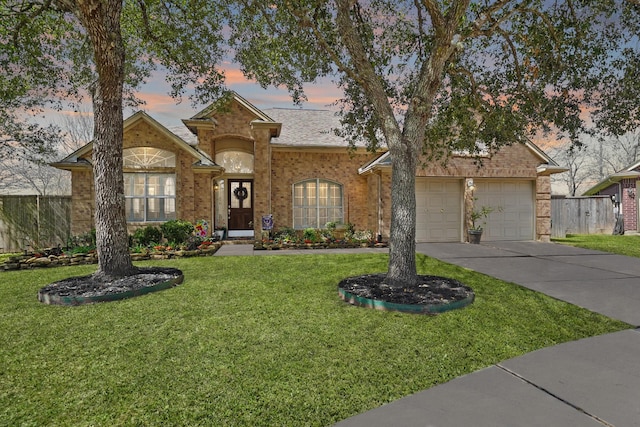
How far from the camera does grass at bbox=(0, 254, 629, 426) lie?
8.91 feet

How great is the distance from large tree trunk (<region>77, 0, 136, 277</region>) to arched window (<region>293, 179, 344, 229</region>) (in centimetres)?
861

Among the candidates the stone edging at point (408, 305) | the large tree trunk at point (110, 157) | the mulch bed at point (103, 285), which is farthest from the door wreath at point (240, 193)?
the stone edging at point (408, 305)

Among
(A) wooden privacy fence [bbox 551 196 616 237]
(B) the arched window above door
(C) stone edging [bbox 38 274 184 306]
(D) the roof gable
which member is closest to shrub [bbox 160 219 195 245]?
(B) the arched window above door

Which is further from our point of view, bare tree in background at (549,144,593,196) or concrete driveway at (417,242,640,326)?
bare tree in background at (549,144,593,196)

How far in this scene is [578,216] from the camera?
62.0ft

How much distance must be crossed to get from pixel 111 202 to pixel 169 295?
230 centimetres

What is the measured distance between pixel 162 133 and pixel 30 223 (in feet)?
18.2

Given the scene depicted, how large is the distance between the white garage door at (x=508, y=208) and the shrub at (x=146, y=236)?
1217cm

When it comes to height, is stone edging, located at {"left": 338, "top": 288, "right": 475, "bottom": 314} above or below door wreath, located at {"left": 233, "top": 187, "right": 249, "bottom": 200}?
below

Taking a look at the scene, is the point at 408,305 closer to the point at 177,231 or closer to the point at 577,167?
the point at 177,231

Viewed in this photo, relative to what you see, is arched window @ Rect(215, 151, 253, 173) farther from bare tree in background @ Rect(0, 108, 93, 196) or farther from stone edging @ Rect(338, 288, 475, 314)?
bare tree in background @ Rect(0, 108, 93, 196)

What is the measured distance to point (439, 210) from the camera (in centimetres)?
1418

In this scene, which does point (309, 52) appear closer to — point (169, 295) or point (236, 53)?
point (236, 53)

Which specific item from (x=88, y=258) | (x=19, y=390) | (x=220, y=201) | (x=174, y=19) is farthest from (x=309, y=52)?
(x=220, y=201)
